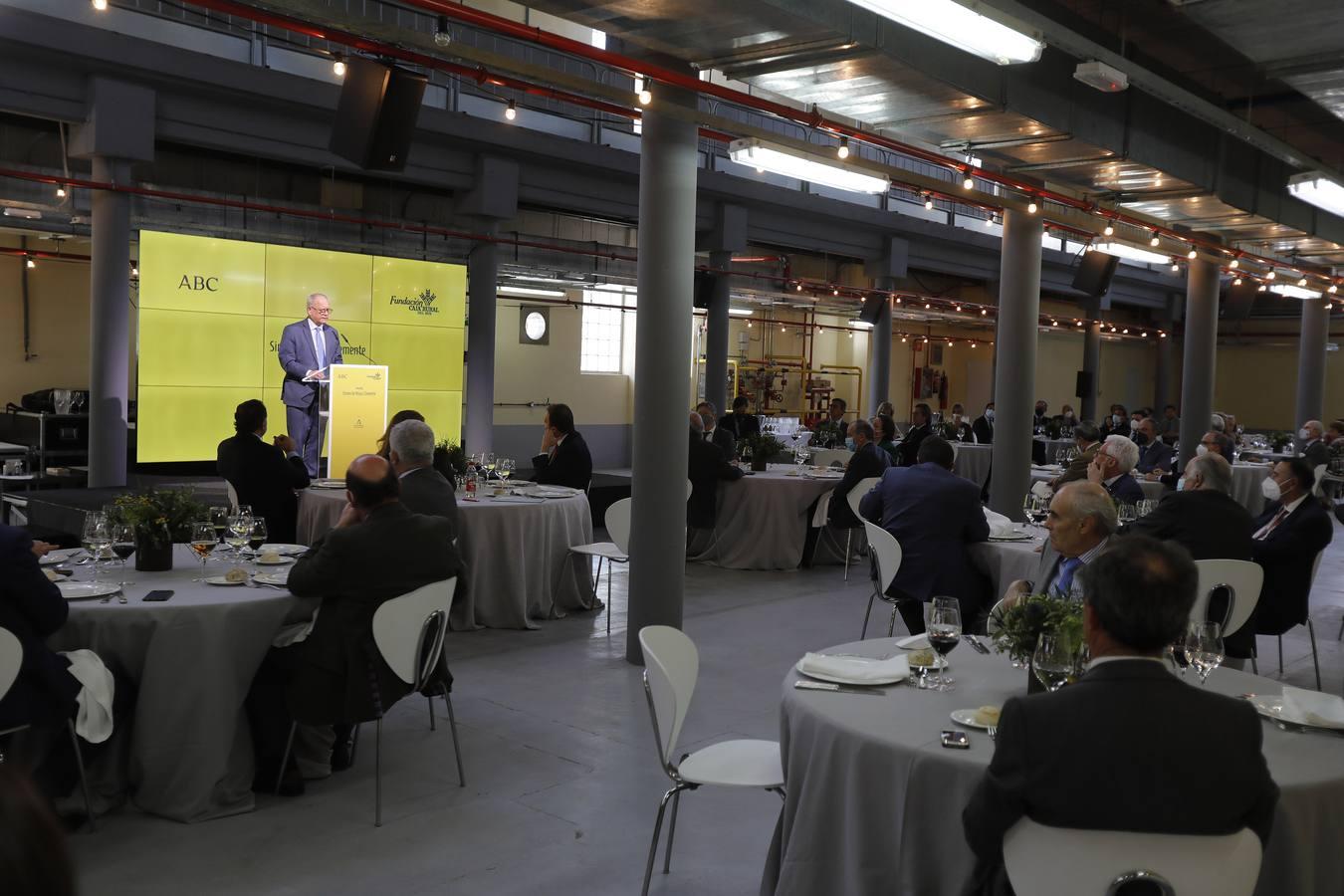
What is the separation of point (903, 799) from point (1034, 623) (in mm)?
583

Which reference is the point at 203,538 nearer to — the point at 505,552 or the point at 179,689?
the point at 179,689

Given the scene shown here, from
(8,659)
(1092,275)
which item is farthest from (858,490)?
(8,659)

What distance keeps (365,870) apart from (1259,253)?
1297 cm

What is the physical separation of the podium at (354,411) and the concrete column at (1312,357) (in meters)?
16.1

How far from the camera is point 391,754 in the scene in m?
4.80

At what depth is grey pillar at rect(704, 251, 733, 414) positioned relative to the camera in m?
14.5

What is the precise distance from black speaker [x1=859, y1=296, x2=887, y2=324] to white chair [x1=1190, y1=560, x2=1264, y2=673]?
1268 centimetres

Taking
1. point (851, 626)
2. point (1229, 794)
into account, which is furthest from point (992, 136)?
point (1229, 794)

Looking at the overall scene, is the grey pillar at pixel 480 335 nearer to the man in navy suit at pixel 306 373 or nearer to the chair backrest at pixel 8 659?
the man in navy suit at pixel 306 373

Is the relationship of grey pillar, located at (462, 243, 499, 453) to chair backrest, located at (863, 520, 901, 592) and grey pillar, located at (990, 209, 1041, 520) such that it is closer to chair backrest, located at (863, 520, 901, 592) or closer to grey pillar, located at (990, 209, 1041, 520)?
grey pillar, located at (990, 209, 1041, 520)

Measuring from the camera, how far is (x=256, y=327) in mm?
11000

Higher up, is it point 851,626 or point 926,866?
point 926,866

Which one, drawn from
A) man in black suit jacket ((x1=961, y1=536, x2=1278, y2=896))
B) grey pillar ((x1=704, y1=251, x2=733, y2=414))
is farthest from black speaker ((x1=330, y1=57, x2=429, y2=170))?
grey pillar ((x1=704, y1=251, x2=733, y2=414))

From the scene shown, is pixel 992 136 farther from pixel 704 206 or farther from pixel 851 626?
pixel 704 206
